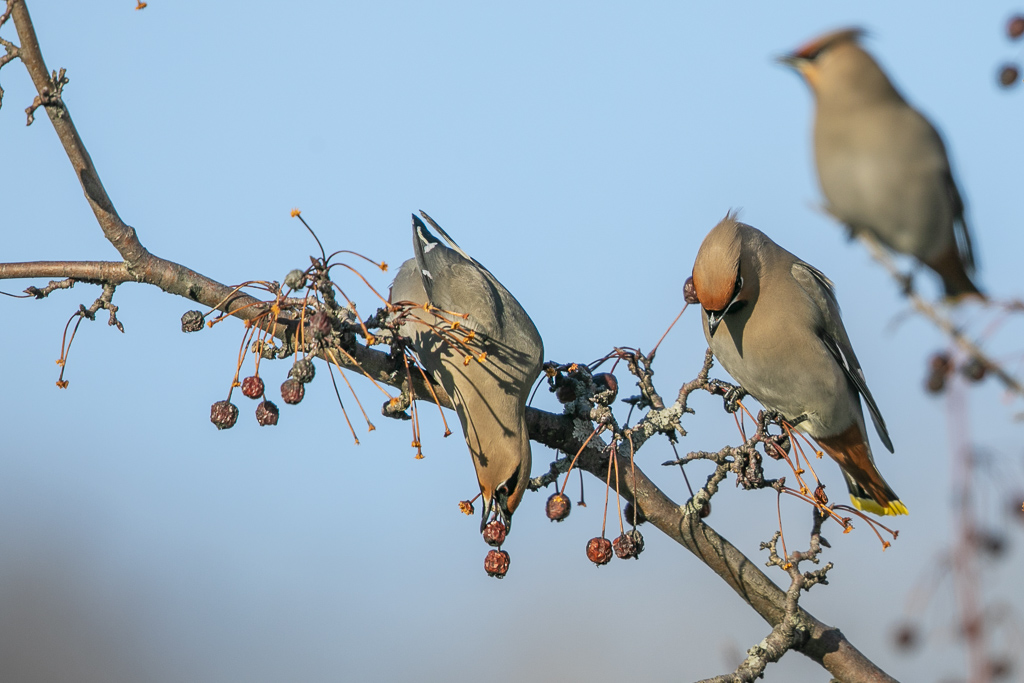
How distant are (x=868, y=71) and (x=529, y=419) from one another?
106 inches

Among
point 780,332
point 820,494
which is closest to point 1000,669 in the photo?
point 820,494

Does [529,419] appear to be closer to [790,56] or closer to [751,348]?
A: [751,348]

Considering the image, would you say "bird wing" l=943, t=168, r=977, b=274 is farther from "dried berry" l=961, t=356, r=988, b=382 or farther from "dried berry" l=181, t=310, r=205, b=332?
"dried berry" l=181, t=310, r=205, b=332

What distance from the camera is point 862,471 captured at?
5301 mm

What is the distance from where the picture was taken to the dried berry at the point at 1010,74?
2.06m

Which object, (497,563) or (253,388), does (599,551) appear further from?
(253,388)

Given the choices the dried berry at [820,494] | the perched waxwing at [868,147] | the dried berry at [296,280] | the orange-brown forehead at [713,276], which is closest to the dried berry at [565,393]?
the orange-brown forehead at [713,276]

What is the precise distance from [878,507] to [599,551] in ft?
8.34

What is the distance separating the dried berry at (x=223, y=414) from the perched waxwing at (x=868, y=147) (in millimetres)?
2323

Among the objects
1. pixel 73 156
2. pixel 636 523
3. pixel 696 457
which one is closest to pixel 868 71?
pixel 696 457

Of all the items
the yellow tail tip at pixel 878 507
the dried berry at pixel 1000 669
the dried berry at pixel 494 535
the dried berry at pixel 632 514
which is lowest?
the dried berry at pixel 1000 669

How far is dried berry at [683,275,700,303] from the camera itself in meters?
4.27

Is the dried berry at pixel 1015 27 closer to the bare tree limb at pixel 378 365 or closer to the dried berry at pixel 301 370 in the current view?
the bare tree limb at pixel 378 365

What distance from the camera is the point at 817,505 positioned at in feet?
10.8
